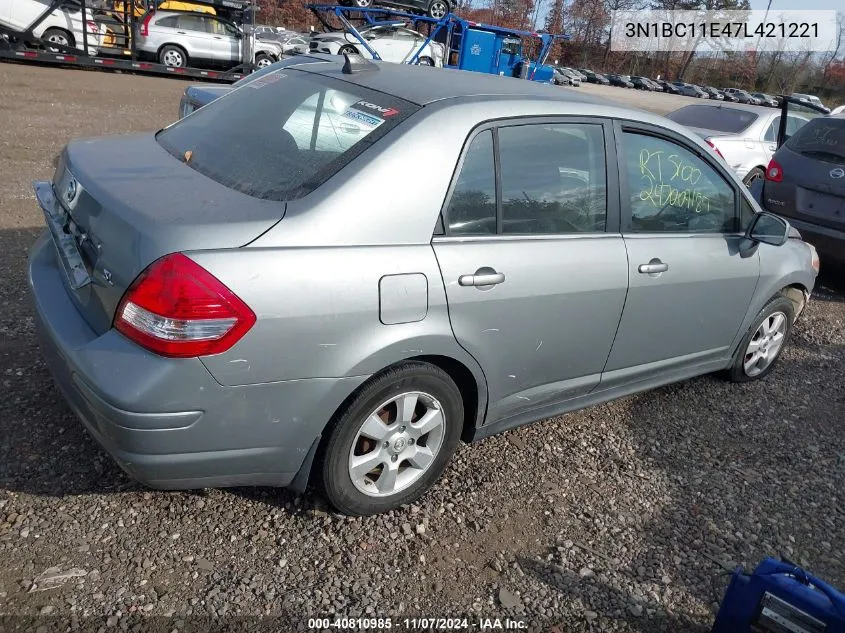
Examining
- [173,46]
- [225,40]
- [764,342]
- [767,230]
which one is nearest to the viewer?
[767,230]

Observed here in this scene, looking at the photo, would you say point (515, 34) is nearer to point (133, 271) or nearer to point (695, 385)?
point (695, 385)

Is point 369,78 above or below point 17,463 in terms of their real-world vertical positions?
above

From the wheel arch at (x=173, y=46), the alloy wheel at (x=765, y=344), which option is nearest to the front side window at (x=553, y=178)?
the alloy wheel at (x=765, y=344)

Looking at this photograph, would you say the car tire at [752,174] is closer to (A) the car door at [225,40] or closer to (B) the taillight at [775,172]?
(B) the taillight at [775,172]

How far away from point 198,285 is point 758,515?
267 centimetres

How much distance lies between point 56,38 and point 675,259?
19.0m

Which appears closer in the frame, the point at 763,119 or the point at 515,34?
the point at 763,119

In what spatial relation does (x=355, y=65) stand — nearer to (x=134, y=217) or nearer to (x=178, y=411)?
(x=134, y=217)

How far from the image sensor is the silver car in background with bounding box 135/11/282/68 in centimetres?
1859

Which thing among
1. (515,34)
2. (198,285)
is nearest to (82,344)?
(198,285)

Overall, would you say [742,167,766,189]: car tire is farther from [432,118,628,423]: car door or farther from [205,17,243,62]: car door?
[205,17,243,62]: car door

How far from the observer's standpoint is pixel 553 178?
9.78 ft

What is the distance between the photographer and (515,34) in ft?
57.4

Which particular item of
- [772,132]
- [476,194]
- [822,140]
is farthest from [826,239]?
[476,194]
